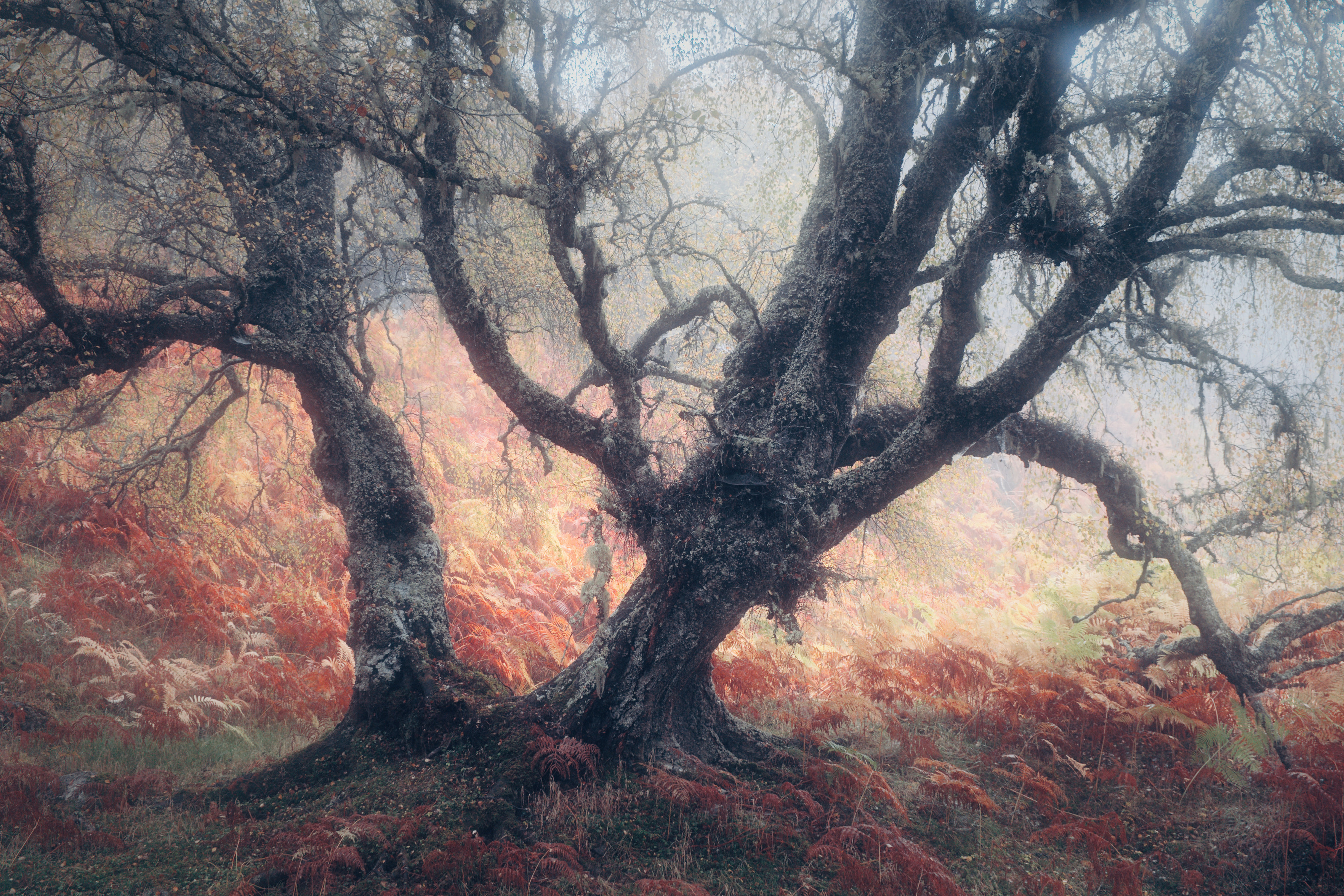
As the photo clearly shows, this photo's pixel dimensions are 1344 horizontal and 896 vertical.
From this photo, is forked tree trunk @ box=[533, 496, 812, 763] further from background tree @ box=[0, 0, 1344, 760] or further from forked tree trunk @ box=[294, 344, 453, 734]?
forked tree trunk @ box=[294, 344, 453, 734]

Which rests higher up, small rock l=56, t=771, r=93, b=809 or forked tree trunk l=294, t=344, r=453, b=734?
forked tree trunk l=294, t=344, r=453, b=734

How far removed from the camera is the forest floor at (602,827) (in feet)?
12.2

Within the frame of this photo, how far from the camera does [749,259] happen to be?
715cm

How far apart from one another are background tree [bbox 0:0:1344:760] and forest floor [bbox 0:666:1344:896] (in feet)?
1.85

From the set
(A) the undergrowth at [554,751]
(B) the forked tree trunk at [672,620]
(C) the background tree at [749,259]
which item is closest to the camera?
(A) the undergrowth at [554,751]

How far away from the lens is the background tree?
4328mm

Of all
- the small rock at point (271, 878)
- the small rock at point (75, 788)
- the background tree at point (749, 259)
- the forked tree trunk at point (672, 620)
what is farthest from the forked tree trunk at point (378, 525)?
the small rock at point (75, 788)

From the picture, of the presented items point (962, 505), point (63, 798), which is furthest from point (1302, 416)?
point (962, 505)

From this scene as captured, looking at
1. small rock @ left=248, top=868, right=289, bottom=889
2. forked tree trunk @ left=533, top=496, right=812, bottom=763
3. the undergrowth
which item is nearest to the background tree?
forked tree trunk @ left=533, top=496, right=812, bottom=763

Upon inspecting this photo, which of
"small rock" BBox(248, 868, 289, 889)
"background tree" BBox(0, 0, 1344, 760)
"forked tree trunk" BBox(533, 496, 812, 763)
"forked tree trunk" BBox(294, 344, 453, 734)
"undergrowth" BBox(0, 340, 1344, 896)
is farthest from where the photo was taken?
"forked tree trunk" BBox(294, 344, 453, 734)

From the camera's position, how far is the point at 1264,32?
213 inches

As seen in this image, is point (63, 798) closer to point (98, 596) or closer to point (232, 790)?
point (232, 790)

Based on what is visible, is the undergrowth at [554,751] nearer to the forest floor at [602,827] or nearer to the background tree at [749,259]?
the forest floor at [602,827]

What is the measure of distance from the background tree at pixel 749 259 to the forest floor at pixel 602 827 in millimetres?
563
